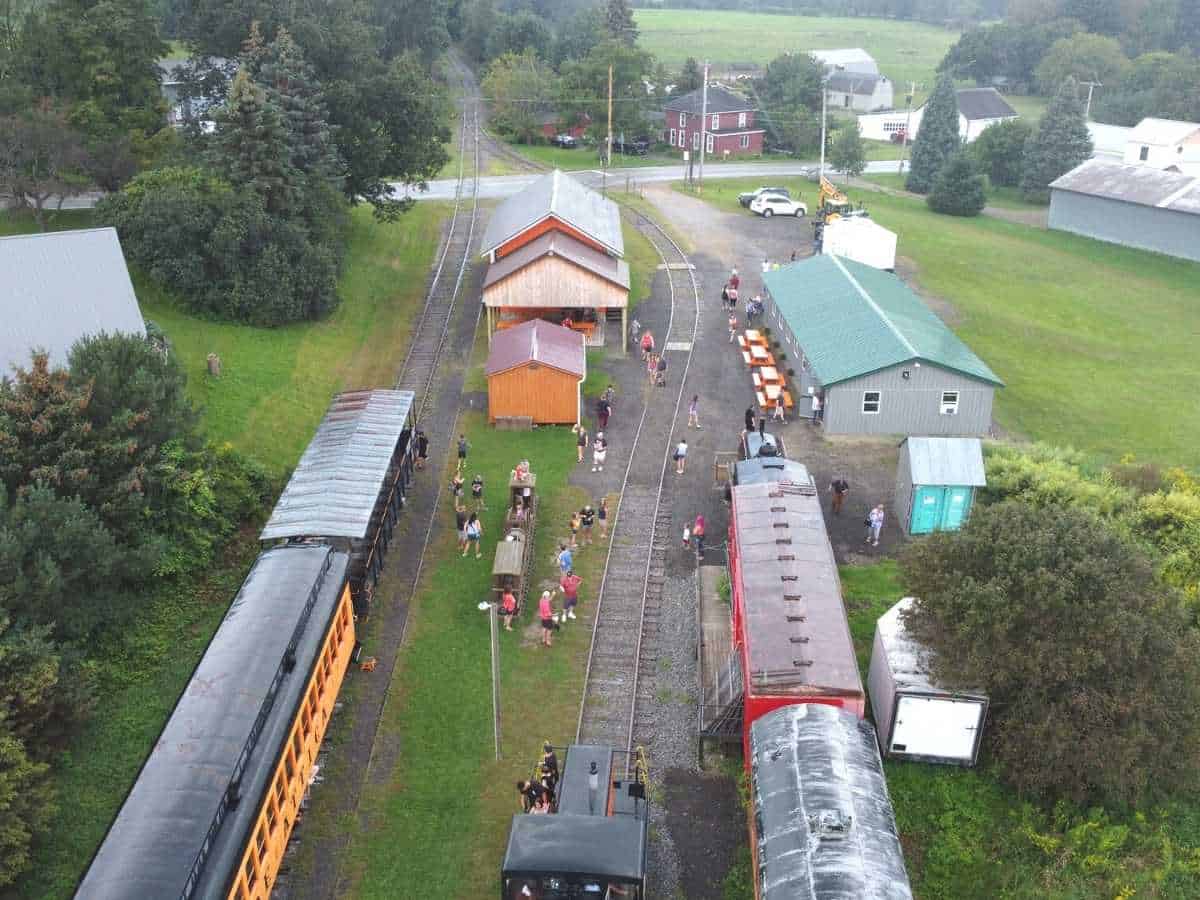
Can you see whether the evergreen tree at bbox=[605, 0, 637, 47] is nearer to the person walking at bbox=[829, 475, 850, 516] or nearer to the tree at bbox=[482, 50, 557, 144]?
the tree at bbox=[482, 50, 557, 144]

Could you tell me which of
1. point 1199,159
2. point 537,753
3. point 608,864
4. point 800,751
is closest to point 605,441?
point 537,753

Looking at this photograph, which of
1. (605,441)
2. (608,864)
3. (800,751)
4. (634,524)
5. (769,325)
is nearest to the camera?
(608,864)

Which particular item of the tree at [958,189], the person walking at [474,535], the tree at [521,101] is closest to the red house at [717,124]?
the tree at [521,101]

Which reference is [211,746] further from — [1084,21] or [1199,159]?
[1084,21]

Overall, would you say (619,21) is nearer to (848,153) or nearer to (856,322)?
(848,153)

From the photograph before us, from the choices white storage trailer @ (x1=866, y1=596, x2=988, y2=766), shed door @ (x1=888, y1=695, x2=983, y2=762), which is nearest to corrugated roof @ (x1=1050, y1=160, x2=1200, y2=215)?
white storage trailer @ (x1=866, y1=596, x2=988, y2=766)

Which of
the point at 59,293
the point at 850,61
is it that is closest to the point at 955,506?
the point at 59,293
